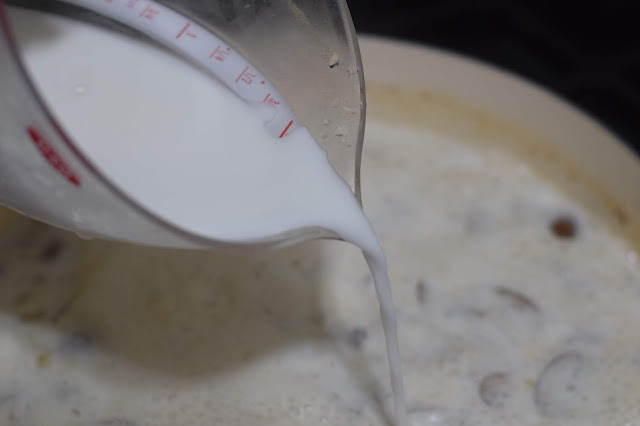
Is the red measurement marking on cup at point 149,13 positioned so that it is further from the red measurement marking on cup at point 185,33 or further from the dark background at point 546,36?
the dark background at point 546,36

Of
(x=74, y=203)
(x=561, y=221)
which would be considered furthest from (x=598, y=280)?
(x=74, y=203)

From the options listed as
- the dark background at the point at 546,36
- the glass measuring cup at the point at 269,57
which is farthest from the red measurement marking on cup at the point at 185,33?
the dark background at the point at 546,36

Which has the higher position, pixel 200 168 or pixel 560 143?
pixel 200 168

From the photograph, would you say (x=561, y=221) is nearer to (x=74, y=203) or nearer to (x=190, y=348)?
(x=190, y=348)

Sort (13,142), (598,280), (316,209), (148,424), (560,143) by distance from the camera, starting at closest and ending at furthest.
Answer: (13,142)
(316,209)
(148,424)
(598,280)
(560,143)

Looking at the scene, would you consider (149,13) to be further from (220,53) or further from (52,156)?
(52,156)
